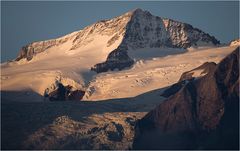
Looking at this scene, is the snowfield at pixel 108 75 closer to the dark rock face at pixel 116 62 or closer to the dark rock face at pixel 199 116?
the dark rock face at pixel 116 62

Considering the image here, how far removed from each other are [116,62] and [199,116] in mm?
54736

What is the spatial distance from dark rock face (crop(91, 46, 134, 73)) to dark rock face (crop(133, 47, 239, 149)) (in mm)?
48617

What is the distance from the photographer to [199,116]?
246 feet

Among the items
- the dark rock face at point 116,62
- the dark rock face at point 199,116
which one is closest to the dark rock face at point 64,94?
the dark rock face at point 116,62

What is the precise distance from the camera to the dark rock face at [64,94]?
370 feet

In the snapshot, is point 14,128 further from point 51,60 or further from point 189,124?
point 51,60

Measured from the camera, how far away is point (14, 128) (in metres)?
79.2

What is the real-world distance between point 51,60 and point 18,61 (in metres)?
12.3

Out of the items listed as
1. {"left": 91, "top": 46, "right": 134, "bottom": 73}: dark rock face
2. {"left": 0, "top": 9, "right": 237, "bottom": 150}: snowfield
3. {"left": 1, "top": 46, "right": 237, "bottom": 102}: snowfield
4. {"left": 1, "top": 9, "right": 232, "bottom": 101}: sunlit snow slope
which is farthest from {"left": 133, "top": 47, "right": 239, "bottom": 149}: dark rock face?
{"left": 91, "top": 46, "right": 134, "bottom": 73}: dark rock face

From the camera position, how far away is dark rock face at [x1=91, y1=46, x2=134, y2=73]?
127 metres

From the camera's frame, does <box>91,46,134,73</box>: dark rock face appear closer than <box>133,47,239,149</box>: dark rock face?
No

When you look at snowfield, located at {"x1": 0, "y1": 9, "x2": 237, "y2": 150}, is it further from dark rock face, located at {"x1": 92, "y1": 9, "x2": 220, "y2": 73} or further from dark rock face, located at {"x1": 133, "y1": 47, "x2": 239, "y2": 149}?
dark rock face, located at {"x1": 133, "y1": 47, "x2": 239, "y2": 149}

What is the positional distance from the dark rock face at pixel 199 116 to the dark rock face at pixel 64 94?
116 feet

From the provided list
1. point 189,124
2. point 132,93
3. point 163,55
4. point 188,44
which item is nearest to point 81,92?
point 132,93
